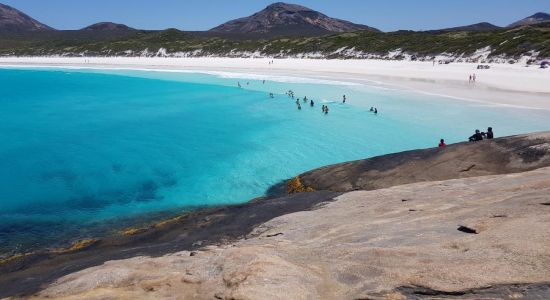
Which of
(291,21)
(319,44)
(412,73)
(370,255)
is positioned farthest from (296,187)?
(291,21)

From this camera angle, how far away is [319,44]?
100625 mm

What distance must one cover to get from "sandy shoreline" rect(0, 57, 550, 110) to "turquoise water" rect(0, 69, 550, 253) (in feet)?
14.3

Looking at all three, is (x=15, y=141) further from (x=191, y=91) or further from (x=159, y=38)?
(x=159, y=38)

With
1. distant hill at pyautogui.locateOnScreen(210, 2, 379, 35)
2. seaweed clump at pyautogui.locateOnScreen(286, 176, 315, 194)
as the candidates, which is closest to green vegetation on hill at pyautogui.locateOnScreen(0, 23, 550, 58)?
distant hill at pyautogui.locateOnScreen(210, 2, 379, 35)

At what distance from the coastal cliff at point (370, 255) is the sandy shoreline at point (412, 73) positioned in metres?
31.5

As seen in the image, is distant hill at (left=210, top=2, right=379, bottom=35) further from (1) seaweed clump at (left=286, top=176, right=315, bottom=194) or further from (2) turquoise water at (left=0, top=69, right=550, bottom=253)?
(1) seaweed clump at (left=286, top=176, right=315, bottom=194)

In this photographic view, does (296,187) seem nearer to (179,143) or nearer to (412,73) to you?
(179,143)

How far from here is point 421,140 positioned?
98.4ft

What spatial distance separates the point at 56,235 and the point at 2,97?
59.7 metres

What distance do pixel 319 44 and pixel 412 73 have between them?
38.1m

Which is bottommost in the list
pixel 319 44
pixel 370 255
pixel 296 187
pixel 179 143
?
pixel 179 143

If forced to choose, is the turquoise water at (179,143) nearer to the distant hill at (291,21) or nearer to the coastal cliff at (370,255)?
the coastal cliff at (370,255)

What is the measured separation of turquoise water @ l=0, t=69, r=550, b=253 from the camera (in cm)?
2056

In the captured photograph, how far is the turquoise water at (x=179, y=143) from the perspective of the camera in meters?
20.6
